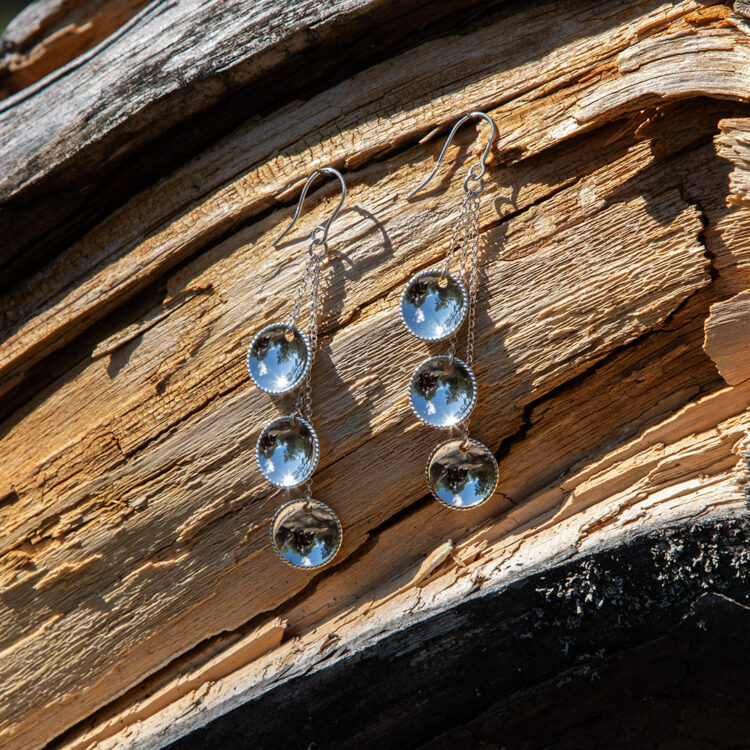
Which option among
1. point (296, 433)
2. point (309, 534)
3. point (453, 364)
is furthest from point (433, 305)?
point (309, 534)

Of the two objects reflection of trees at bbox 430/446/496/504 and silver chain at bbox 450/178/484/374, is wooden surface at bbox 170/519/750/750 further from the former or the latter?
silver chain at bbox 450/178/484/374

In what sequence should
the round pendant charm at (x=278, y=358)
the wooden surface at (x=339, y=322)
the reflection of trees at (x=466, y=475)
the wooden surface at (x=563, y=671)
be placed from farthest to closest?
the round pendant charm at (x=278, y=358), the reflection of trees at (x=466, y=475), the wooden surface at (x=339, y=322), the wooden surface at (x=563, y=671)

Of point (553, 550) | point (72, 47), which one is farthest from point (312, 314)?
point (72, 47)

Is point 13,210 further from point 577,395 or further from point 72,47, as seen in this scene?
point 577,395

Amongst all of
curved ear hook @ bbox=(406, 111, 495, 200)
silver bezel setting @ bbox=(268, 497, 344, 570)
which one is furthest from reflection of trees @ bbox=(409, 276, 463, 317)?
silver bezel setting @ bbox=(268, 497, 344, 570)

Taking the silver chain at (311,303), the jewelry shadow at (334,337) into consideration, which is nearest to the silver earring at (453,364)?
the jewelry shadow at (334,337)

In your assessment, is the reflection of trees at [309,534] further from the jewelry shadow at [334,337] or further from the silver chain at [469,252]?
the silver chain at [469,252]
